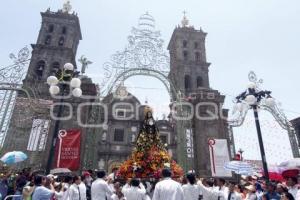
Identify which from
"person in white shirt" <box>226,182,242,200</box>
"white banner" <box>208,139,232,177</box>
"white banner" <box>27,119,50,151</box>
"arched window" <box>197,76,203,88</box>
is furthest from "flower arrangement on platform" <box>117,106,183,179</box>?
"arched window" <box>197,76,203,88</box>

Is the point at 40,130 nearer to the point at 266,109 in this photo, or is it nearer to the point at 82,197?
the point at 82,197

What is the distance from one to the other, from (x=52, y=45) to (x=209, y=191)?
28.1m

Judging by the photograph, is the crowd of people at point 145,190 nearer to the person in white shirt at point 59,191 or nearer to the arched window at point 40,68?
the person in white shirt at point 59,191

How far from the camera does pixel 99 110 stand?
65.8 ft

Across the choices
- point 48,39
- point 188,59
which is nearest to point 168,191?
point 188,59

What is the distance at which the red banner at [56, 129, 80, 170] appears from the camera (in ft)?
64.1

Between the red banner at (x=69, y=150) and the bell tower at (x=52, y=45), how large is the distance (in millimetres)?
7435

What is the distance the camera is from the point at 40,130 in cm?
2109

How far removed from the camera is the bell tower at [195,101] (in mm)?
22109

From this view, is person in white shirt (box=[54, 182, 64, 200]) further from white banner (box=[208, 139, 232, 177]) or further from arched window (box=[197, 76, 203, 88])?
arched window (box=[197, 76, 203, 88])

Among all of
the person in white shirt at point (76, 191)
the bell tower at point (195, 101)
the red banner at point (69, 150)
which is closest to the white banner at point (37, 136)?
the red banner at point (69, 150)

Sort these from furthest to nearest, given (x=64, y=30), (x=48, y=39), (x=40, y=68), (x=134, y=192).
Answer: (x=64, y=30), (x=48, y=39), (x=40, y=68), (x=134, y=192)

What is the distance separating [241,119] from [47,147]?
16980 mm

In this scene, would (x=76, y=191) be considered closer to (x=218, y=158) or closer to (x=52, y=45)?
(x=218, y=158)
